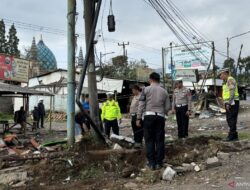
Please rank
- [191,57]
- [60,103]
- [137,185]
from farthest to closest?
[191,57]
[60,103]
[137,185]

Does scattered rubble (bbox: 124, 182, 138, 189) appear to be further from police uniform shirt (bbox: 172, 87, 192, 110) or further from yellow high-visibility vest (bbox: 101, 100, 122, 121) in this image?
yellow high-visibility vest (bbox: 101, 100, 122, 121)

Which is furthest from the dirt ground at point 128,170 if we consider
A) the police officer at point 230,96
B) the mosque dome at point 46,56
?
the mosque dome at point 46,56

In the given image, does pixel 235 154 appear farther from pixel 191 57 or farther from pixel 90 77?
pixel 191 57

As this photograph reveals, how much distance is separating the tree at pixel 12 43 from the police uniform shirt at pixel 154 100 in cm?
6387

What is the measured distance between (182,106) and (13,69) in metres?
18.7

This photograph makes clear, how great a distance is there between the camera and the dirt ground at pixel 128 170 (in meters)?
6.35

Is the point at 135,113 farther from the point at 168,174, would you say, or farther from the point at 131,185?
the point at 131,185

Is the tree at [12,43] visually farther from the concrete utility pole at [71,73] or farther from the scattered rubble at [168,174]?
the scattered rubble at [168,174]

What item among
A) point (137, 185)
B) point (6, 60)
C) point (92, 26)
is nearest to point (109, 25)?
point (92, 26)

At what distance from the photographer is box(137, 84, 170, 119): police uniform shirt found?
7391 millimetres

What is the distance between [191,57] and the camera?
38094mm

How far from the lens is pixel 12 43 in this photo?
2717 inches

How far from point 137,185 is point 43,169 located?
207 cm

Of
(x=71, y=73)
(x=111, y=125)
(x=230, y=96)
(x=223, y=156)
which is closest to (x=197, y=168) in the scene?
(x=223, y=156)
